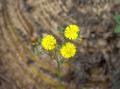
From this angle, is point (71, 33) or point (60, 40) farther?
point (60, 40)

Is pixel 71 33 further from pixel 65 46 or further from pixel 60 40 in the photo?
pixel 60 40

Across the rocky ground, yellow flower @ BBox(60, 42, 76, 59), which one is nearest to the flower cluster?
yellow flower @ BBox(60, 42, 76, 59)

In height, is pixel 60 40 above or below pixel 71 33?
above

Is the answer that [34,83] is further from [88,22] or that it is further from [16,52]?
[88,22]

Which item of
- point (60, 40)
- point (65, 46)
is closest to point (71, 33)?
point (65, 46)

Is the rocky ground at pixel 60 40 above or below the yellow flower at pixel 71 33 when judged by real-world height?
above

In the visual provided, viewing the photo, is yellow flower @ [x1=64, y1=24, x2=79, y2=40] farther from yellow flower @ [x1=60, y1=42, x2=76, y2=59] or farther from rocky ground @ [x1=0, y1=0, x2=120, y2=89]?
rocky ground @ [x1=0, y1=0, x2=120, y2=89]

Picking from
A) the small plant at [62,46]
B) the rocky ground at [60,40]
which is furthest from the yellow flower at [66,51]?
the rocky ground at [60,40]

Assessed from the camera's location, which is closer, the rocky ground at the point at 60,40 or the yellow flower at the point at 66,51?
the yellow flower at the point at 66,51

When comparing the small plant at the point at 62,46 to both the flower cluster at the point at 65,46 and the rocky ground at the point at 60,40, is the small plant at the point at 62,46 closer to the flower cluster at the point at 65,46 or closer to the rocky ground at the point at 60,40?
the flower cluster at the point at 65,46

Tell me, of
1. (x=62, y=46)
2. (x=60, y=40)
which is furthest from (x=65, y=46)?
(x=60, y=40)
